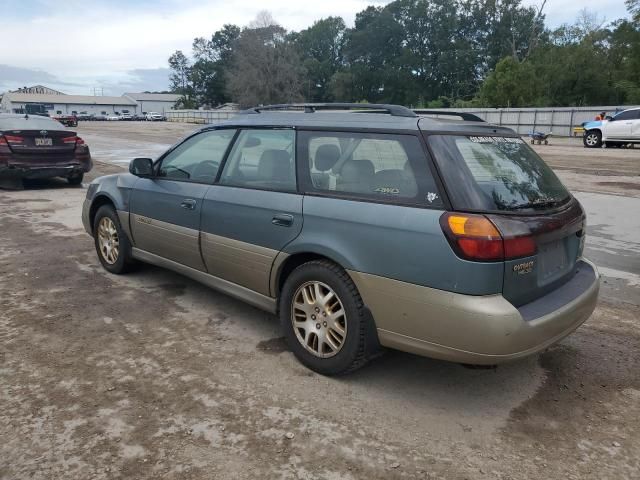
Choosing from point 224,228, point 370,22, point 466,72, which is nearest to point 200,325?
point 224,228

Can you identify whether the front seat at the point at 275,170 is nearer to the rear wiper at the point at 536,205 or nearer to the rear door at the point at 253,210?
the rear door at the point at 253,210

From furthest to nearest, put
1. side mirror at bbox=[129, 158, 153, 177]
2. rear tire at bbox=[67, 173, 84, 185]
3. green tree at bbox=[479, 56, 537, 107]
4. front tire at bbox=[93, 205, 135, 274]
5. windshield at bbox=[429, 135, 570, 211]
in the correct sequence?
green tree at bbox=[479, 56, 537, 107] → rear tire at bbox=[67, 173, 84, 185] → front tire at bbox=[93, 205, 135, 274] → side mirror at bbox=[129, 158, 153, 177] → windshield at bbox=[429, 135, 570, 211]

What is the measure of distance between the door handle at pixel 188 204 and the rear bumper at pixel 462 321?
5.56ft

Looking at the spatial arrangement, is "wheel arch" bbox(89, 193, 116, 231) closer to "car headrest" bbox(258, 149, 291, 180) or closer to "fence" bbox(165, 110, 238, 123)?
"car headrest" bbox(258, 149, 291, 180)

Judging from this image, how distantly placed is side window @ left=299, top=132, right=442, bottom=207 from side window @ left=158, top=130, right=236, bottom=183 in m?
0.92

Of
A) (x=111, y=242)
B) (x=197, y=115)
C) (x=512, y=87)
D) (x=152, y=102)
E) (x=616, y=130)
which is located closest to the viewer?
(x=111, y=242)

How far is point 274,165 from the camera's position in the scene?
3869 millimetres

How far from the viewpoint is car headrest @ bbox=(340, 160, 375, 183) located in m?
3.32

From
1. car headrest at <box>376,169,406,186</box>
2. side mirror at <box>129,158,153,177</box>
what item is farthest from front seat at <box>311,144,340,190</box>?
side mirror at <box>129,158,153,177</box>

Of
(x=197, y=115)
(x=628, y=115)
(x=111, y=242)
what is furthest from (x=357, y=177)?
(x=197, y=115)

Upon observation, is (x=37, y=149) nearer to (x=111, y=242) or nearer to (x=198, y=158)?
(x=111, y=242)

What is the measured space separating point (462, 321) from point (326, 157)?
1.42 metres

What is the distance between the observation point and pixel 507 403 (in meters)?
3.26

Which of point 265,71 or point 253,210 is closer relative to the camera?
point 253,210
